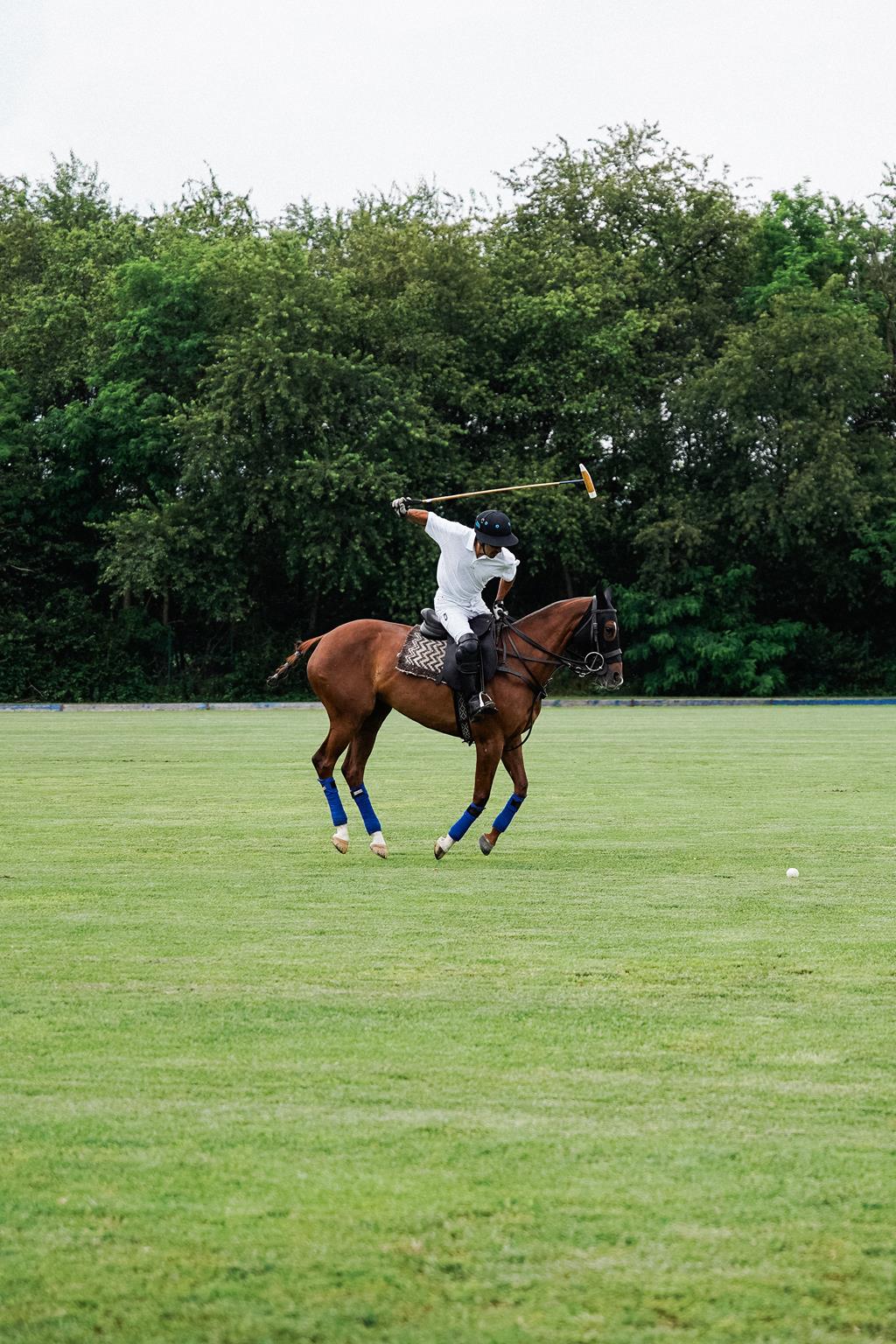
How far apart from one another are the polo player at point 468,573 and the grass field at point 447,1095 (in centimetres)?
130

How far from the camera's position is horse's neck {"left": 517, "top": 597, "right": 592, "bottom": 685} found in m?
12.8

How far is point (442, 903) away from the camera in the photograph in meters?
9.88

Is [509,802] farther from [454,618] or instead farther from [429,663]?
[454,618]

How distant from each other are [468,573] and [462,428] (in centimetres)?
3551

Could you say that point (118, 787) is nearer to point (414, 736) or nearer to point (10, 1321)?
point (414, 736)

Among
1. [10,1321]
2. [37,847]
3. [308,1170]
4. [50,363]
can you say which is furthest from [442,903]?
[50,363]

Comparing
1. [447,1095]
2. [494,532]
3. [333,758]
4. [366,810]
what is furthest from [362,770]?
[447,1095]

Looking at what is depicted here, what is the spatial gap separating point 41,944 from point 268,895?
6.75 feet

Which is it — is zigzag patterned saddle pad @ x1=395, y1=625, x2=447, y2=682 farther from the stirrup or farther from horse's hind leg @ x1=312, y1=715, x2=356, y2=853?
horse's hind leg @ x1=312, y1=715, x2=356, y2=853

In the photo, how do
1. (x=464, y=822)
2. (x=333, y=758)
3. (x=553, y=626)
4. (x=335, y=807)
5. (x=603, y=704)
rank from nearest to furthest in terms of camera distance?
(x=464, y=822) < (x=335, y=807) < (x=333, y=758) < (x=553, y=626) < (x=603, y=704)

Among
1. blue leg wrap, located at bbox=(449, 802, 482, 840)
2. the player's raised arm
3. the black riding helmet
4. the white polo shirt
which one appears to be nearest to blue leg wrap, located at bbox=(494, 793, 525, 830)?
blue leg wrap, located at bbox=(449, 802, 482, 840)

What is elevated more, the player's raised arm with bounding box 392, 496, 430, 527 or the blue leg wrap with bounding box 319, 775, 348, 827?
the player's raised arm with bounding box 392, 496, 430, 527

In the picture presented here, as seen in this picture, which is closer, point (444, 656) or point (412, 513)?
point (412, 513)

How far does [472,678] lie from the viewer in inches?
486
